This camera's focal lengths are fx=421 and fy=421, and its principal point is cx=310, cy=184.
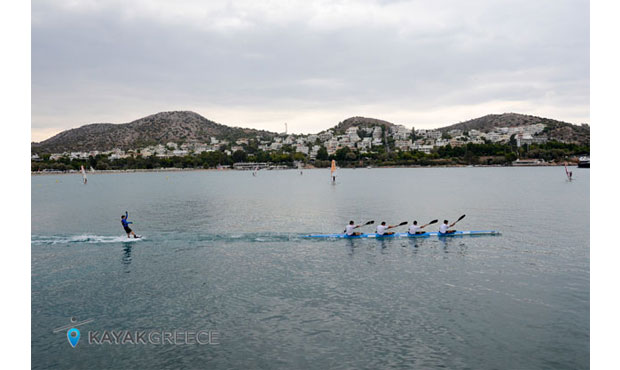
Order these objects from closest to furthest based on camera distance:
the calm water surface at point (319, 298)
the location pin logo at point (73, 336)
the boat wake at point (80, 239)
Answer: the calm water surface at point (319, 298), the location pin logo at point (73, 336), the boat wake at point (80, 239)

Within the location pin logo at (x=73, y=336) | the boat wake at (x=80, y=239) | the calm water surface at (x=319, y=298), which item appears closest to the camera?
the calm water surface at (x=319, y=298)

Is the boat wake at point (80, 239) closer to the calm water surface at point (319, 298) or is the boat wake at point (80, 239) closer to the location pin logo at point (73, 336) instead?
the calm water surface at point (319, 298)

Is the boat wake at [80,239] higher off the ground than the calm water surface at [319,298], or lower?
higher

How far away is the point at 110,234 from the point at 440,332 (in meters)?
32.6

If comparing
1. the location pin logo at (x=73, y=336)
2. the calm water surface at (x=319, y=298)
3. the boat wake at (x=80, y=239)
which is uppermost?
the boat wake at (x=80, y=239)

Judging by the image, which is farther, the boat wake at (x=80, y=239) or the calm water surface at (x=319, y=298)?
the boat wake at (x=80, y=239)

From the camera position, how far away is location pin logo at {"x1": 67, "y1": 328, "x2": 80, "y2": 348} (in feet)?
52.5

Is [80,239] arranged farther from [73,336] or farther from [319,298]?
[319,298]

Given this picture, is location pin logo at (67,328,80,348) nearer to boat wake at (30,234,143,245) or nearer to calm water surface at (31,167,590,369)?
calm water surface at (31,167,590,369)

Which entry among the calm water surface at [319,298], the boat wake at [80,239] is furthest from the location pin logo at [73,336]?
the boat wake at [80,239]

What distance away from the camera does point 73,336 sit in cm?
1633

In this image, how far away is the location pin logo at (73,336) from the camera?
52.5 feet

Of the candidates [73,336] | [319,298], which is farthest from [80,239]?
[319,298]
